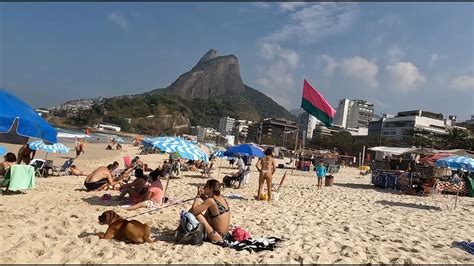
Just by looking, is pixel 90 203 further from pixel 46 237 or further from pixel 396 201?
pixel 396 201

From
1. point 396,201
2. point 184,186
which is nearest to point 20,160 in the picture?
point 184,186

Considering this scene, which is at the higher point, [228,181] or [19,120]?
[19,120]

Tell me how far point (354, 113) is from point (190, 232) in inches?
6258

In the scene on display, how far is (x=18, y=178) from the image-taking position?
7438 millimetres

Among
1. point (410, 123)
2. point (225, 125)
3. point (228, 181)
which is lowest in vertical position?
point (228, 181)

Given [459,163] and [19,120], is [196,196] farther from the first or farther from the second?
[459,163]

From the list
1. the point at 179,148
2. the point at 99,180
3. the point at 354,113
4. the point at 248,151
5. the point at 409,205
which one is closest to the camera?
the point at 179,148

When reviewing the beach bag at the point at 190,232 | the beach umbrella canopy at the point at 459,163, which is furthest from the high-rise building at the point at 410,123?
the beach bag at the point at 190,232

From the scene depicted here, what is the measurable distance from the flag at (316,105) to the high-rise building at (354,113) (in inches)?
5779

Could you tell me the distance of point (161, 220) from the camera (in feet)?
20.3

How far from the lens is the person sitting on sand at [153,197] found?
22.8ft

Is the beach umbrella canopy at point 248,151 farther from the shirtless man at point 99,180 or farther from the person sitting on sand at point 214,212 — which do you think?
the person sitting on sand at point 214,212

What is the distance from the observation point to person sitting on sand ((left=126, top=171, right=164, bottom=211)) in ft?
22.8

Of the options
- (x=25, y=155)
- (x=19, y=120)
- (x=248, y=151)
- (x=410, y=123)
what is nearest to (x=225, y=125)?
(x=410, y=123)
